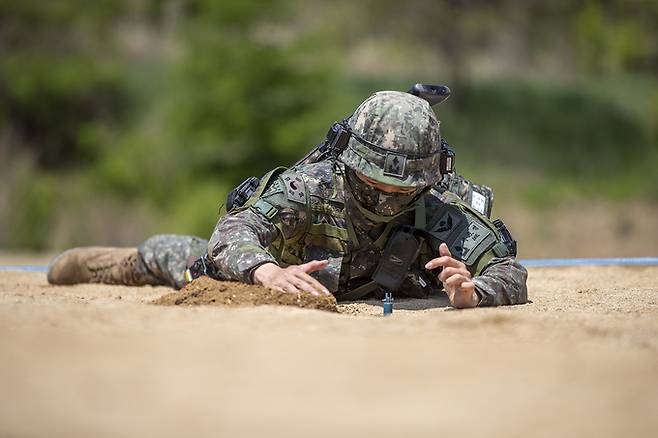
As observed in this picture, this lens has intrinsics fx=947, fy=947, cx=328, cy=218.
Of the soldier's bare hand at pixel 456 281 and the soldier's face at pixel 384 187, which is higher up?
the soldier's face at pixel 384 187

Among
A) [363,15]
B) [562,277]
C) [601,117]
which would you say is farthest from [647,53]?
[562,277]

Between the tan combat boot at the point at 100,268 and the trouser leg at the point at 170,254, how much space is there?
0.46ft

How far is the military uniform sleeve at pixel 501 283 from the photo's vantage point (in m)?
4.86

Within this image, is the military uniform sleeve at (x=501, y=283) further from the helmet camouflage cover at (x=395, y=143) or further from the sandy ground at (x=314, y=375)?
the sandy ground at (x=314, y=375)

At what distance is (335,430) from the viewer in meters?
2.74

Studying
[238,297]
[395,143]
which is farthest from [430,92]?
Answer: [238,297]

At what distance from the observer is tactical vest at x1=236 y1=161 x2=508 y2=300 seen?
506cm

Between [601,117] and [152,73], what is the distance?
1753 centimetres

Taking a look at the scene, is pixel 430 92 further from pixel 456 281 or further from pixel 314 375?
pixel 314 375

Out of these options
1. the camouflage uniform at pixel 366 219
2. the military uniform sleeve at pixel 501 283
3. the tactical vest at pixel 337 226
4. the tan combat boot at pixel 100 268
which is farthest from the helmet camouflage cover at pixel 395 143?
the tan combat boot at pixel 100 268

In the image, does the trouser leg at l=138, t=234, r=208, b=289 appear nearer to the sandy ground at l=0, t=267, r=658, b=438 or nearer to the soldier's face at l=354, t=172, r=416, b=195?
the soldier's face at l=354, t=172, r=416, b=195

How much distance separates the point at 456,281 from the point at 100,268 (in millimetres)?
3294

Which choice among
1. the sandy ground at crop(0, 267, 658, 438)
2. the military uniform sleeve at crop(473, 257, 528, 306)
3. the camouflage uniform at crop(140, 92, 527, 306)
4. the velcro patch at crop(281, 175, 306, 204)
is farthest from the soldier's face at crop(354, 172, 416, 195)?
the sandy ground at crop(0, 267, 658, 438)

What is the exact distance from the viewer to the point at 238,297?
4473 mm
